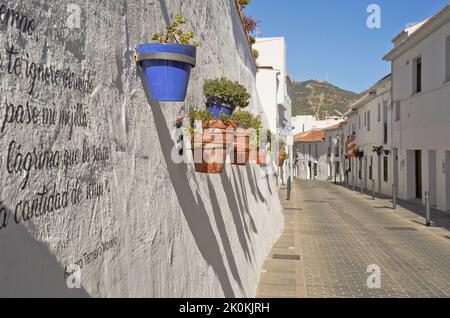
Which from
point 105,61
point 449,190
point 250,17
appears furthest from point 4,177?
point 449,190

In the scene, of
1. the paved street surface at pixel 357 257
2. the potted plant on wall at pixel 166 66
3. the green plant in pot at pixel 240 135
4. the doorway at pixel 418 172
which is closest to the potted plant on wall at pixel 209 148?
the green plant in pot at pixel 240 135

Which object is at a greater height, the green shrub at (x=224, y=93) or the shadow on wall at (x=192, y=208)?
the green shrub at (x=224, y=93)

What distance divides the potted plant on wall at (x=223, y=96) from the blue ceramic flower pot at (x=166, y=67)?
2022 millimetres

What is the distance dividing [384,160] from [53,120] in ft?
96.1

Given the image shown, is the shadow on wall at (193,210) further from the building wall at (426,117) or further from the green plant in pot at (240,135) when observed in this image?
the building wall at (426,117)

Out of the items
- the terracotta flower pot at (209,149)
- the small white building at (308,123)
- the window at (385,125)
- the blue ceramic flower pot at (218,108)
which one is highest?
the small white building at (308,123)

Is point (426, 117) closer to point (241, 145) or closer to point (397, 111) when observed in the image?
point (397, 111)

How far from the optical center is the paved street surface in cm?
735

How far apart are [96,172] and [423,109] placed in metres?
20.4

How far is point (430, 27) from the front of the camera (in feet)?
Result: 60.6

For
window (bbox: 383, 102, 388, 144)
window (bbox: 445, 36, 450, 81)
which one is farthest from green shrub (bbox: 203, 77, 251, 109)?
window (bbox: 383, 102, 388, 144)

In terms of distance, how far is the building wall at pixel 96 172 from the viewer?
1771 millimetres

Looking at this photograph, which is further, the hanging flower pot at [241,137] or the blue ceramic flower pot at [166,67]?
the hanging flower pot at [241,137]
